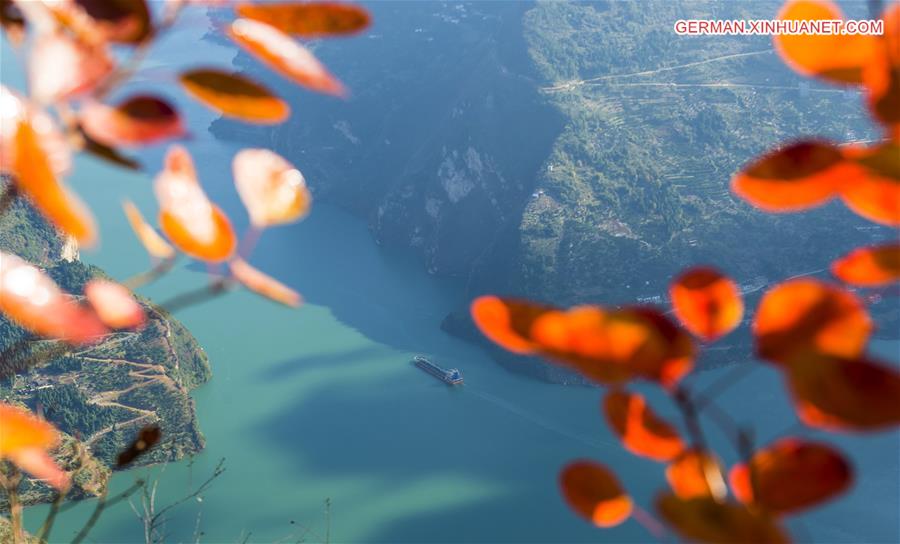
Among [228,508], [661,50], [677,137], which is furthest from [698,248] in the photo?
[228,508]

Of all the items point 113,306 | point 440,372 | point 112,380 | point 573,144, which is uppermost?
point 113,306

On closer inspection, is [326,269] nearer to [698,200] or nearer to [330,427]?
[330,427]

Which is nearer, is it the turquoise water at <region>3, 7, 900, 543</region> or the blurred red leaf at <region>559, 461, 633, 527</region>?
the blurred red leaf at <region>559, 461, 633, 527</region>

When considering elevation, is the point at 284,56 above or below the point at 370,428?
above

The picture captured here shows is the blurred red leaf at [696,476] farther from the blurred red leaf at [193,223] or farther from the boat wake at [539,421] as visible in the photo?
the boat wake at [539,421]

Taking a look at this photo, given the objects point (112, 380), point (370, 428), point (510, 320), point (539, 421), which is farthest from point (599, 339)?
point (112, 380)

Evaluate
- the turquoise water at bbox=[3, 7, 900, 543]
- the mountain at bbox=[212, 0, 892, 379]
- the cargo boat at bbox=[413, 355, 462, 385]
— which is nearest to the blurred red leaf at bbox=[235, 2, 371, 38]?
the turquoise water at bbox=[3, 7, 900, 543]

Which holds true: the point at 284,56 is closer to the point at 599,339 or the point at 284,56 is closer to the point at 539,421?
the point at 599,339

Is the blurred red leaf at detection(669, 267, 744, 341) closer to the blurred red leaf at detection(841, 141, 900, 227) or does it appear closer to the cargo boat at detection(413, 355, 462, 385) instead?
the blurred red leaf at detection(841, 141, 900, 227)
